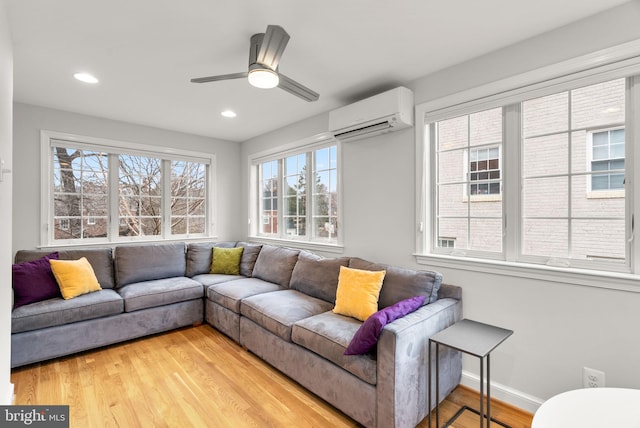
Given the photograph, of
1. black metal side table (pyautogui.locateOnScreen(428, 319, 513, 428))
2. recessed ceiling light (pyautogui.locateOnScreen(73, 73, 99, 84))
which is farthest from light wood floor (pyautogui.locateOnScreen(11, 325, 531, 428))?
recessed ceiling light (pyautogui.locateOnScreen(73, 73, 99, 84))

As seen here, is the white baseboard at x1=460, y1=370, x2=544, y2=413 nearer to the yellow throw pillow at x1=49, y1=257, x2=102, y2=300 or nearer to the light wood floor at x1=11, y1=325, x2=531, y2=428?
the light wood floor at x1=11, y1=325, x2=531, y2=428

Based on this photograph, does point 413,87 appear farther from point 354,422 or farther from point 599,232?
point 354,422

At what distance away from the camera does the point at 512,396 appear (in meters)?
2.14

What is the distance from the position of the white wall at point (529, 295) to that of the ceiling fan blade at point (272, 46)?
4.32 feet

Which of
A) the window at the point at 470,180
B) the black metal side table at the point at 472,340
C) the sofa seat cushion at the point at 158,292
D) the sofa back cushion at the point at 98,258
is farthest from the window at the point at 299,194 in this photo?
the sofa back cushion at the point at 98,258

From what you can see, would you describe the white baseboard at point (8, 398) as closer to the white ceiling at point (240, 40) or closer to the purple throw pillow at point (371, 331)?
the purple throw pillow at point (371, 331)

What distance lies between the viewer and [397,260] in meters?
2.84

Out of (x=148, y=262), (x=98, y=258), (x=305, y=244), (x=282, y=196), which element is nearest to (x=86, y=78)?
(x=98, y=258)

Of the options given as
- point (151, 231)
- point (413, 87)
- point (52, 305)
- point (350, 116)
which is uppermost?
point (413, 87)

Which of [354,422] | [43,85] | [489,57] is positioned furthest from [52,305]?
[489,57]

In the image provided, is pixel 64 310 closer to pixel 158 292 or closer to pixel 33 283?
pixel 33 283

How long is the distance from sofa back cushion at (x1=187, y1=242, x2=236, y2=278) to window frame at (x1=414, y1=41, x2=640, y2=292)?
286 centimetres

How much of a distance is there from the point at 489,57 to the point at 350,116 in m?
1.18

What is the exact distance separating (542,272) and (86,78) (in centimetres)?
387
